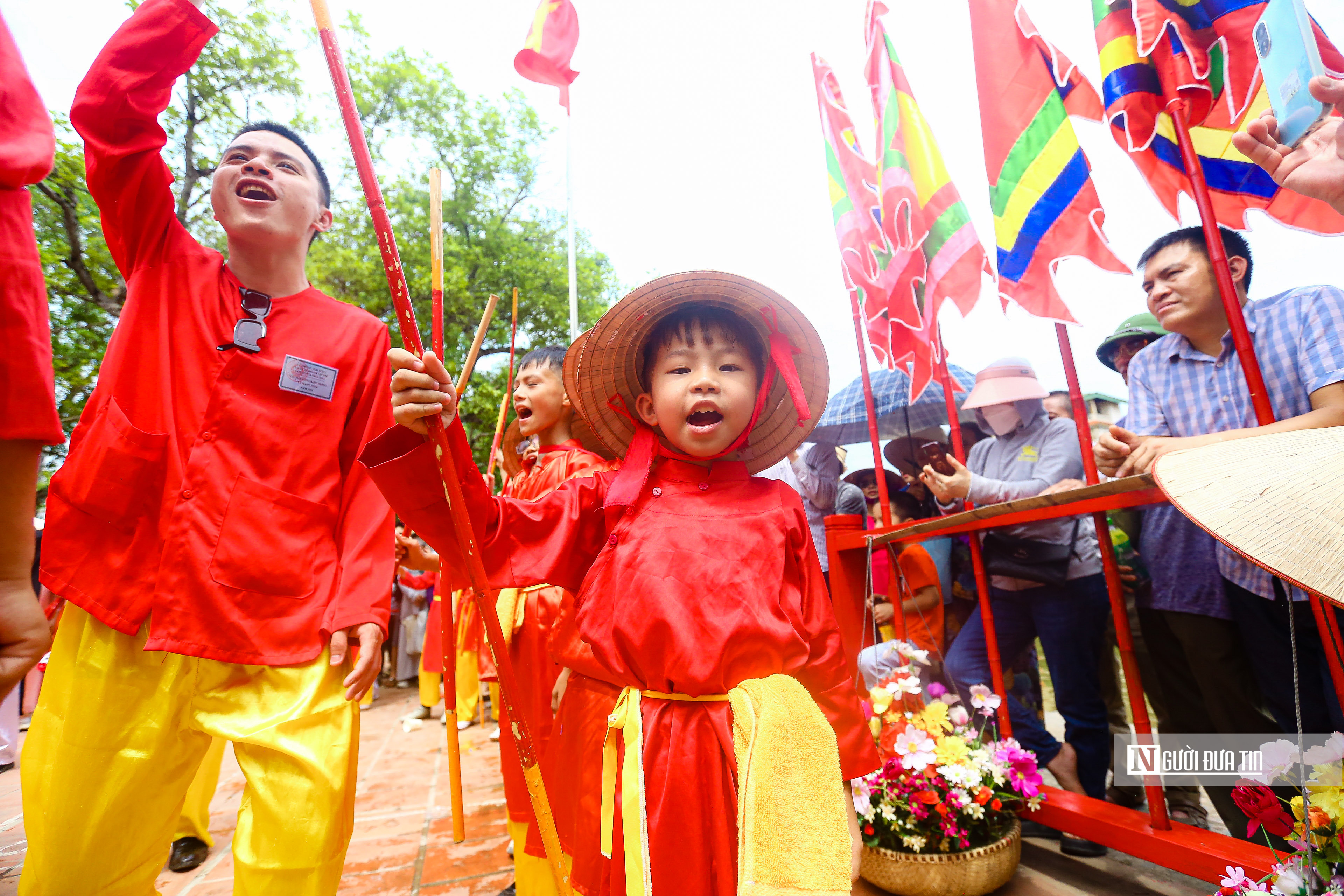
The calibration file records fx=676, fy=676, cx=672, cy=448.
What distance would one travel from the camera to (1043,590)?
2.94 metres

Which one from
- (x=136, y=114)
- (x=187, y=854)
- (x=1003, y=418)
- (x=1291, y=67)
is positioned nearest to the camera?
(x=1291, y=67)

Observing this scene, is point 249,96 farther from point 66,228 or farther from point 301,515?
point 301,515

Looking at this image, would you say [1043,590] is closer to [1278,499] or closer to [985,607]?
[985,607]

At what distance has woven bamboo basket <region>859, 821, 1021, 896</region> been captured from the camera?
2118 mm

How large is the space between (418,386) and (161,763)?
99cm

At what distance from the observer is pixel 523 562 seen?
1469 millimetres

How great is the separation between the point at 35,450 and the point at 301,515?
1.96 feet

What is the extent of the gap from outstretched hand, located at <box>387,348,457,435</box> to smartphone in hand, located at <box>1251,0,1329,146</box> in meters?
1.60

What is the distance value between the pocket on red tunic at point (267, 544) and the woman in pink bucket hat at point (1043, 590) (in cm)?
210

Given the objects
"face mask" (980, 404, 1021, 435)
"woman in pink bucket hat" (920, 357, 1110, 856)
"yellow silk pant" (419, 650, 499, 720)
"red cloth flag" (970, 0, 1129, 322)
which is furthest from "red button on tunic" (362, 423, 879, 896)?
"yellow silk pant" (419, 650, 499, 720)

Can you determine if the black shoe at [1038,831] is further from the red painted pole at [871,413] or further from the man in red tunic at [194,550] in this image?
the man in red tunic at [194,550]

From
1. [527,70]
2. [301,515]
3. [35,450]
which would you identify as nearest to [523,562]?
[301,515]

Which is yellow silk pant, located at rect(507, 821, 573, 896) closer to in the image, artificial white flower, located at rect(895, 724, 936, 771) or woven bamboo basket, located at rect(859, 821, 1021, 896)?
woven bamboo basket, located at rect(859, 821, 1021, 896)

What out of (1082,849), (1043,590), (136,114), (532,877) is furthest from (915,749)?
(136,114)
